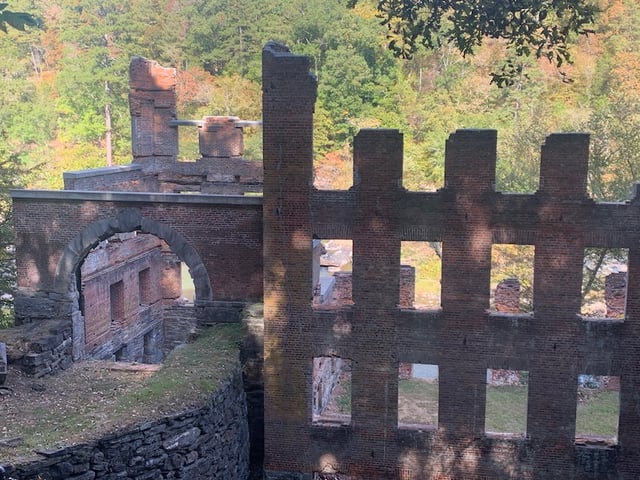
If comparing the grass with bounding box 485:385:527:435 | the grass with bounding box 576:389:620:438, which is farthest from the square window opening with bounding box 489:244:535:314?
the grass with bounding box 576:389:620:438

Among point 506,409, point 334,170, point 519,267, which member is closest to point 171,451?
point 506,409

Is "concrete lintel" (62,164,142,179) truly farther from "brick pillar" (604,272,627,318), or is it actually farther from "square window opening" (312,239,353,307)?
"brick pillar" (604,272,627,318)

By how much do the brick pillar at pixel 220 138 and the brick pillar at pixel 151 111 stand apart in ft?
3.93

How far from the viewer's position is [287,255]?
16.0 m

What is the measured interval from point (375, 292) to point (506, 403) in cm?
937

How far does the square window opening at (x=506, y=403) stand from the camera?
69.3 feet

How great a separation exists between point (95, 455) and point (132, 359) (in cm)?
1272

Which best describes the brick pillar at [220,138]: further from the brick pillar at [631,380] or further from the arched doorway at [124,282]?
the brick pillar at [631,380]

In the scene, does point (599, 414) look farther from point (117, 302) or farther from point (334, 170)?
point (334, 170)

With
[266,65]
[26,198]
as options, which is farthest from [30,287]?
[266,65]

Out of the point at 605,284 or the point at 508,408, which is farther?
the point at 605,284

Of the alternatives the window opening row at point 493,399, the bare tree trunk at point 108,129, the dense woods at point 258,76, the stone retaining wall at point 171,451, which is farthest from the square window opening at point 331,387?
the bare tree trunk at point 108,129

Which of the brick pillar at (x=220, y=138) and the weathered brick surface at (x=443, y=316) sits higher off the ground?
the brick pillar at (x=220, y=138)

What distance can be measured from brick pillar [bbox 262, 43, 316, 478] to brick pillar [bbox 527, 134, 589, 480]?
4.81 meters
